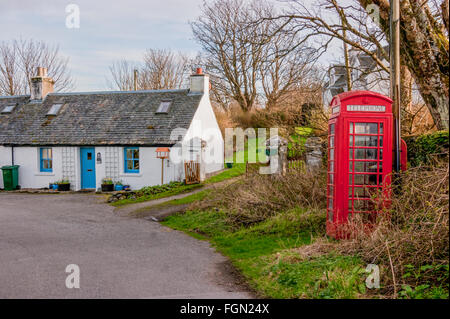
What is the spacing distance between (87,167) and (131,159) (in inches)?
110

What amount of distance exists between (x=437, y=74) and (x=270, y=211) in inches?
199

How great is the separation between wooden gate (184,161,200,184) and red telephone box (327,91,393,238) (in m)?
14.0

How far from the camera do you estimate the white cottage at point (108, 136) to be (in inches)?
882

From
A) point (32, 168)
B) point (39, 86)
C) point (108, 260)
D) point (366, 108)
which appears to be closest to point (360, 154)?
A: point (366, 108)

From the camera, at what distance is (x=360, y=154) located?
809 cm

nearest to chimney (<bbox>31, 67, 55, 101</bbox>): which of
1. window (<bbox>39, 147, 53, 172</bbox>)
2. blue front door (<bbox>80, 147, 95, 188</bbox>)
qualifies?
window (<bbox>39, 147, 53, 172</bbox>)

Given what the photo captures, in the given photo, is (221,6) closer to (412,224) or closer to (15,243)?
(15,243)

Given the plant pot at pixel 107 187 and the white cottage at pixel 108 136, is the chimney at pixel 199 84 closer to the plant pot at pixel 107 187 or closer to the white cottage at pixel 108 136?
the white cottage at pixel 108 136

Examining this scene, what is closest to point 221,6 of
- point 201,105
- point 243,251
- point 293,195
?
point 201,105

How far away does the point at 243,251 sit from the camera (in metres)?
8.55

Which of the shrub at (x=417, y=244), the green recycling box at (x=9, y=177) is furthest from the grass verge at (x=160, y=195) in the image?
the shrub at (x=417, y=244)

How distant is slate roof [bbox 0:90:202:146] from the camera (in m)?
23.0

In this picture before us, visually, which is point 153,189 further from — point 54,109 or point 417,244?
point 417,244

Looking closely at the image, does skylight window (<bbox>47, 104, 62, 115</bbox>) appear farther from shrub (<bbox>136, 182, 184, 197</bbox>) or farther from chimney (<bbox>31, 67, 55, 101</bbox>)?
shrub (<bbox>136, 182, 184, 197</bbox>)
